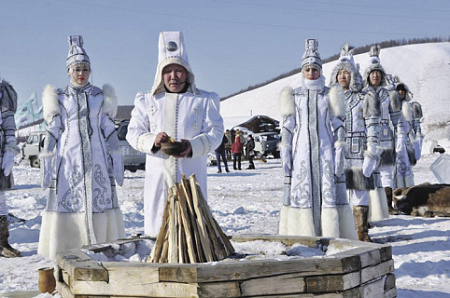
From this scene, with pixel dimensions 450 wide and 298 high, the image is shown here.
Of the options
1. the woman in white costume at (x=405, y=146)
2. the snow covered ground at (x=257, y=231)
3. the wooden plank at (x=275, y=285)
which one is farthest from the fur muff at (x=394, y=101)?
the wooden plank at (x=275, y=285)

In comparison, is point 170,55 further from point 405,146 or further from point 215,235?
point 405,146

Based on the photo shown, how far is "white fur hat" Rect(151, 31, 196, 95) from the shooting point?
4629 millimetres

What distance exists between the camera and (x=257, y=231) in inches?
320

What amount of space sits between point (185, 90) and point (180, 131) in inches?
13.1

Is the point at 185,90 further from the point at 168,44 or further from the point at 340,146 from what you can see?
the point at 340,146

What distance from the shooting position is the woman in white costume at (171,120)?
461 cm

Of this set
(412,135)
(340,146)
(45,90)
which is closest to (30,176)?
(412,135)

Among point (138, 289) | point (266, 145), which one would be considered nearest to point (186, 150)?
point (138, 289)

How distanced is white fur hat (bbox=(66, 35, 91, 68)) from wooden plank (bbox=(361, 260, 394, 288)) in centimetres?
390

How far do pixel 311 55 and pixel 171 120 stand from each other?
6.90ft

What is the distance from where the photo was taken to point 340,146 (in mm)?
5898

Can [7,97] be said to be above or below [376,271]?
above

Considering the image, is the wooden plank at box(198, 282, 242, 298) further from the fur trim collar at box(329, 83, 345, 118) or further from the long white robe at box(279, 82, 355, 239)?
the fur trim collar at box(329, 83, 345, 118)

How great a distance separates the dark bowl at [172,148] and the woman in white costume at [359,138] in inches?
127
